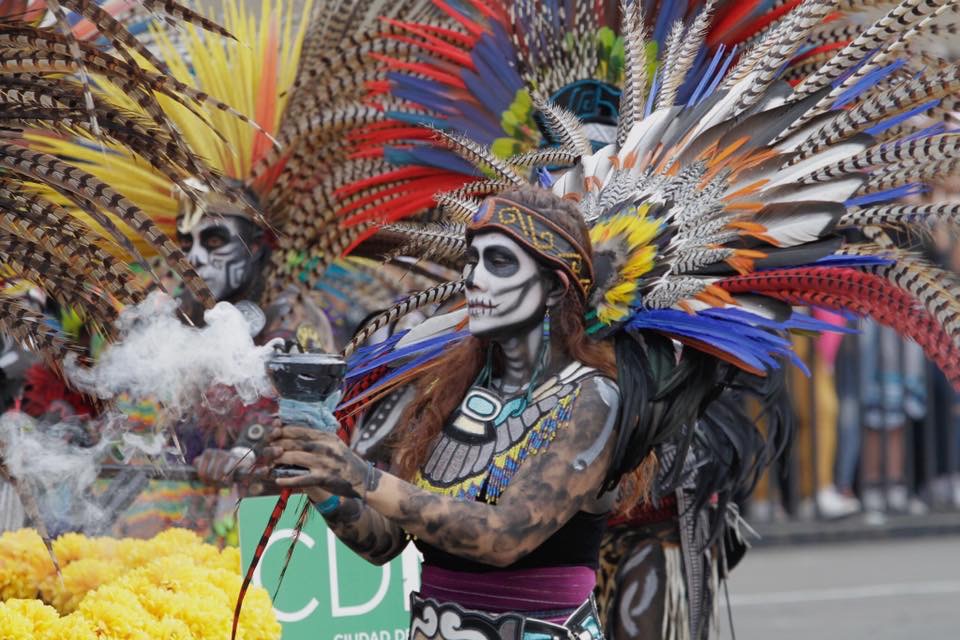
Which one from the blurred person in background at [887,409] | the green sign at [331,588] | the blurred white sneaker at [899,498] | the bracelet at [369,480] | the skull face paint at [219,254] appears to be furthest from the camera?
the blurred white sneaker at [899,498]

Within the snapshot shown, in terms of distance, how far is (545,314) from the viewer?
3.26 m

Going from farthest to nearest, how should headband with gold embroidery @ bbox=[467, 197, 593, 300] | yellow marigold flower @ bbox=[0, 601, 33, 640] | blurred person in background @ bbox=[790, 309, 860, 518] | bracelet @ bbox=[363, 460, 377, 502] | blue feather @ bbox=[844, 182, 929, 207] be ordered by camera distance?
blurred person in background @ bbox=[790, 309, 860, 518]
blue feather @ bbox=[844, 182, 929, 207]
headband with gold embroidery @ bbox=[467, 197, 593, 300]
yellow marigold flower @ bbox=[0, 601, 33, 640]
bracelet @ bbox=[363, 460, 377, 502]

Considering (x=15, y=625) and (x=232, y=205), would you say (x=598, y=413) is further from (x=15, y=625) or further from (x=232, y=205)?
(x=232, y=205)

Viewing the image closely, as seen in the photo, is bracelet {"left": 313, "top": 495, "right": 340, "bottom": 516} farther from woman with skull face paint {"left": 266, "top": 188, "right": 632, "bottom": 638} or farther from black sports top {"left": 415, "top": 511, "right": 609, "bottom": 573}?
black sports top {"left": 415, "top": 511, "right": 609, "bottom": 573}

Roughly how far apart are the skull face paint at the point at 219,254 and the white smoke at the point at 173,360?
2.06 m

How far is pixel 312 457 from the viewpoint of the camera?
2693 mm

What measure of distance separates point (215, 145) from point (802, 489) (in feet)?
22.9

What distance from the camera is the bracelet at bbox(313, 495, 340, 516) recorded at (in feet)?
9.54

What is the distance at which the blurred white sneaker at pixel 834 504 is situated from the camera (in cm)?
1127

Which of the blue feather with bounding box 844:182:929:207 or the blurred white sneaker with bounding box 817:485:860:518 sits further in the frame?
the blurred white sneaker with bounding box 817:485:860:518

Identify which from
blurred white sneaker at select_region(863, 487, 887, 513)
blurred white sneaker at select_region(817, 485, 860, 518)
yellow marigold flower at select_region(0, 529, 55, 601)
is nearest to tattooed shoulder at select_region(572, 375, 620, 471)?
yellow marigold flower at select_region(0, 529, 55, 601)

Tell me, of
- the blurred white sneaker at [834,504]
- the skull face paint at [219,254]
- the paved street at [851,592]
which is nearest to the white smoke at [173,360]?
the skull face paint at [219,254]

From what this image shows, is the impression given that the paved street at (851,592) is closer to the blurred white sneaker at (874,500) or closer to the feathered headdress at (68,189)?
the blurred white sneaker at (874,500)

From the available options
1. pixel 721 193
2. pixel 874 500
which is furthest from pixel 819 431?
pixel 721 193
